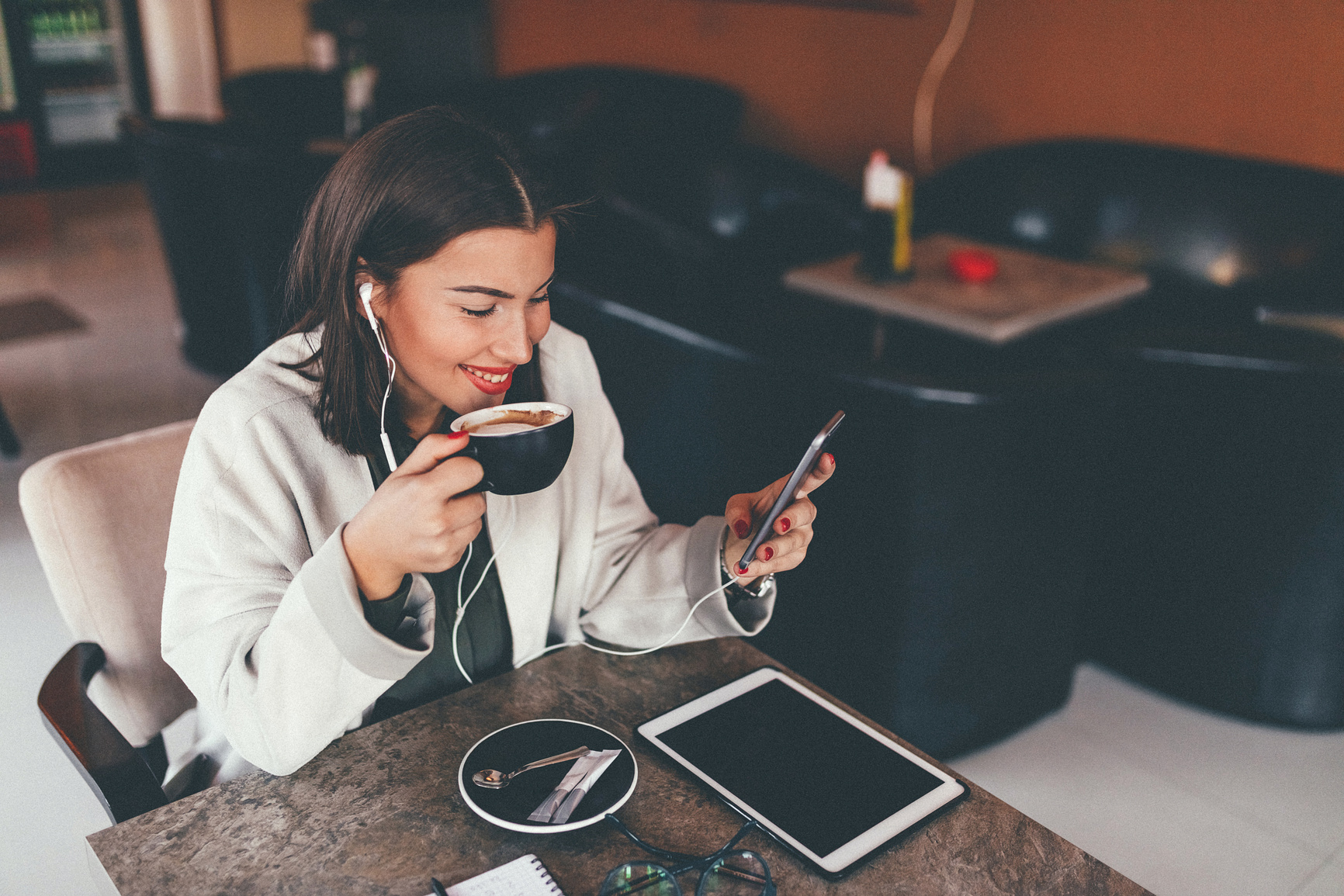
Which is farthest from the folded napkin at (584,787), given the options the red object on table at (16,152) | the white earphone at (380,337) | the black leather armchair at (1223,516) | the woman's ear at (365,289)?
the red object on table at (16,152)

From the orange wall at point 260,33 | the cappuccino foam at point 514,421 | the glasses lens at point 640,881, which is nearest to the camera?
the glasses lens at point 640,881

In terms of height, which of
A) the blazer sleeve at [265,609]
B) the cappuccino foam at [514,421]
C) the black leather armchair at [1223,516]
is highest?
the cappuccino foam at [514,421]

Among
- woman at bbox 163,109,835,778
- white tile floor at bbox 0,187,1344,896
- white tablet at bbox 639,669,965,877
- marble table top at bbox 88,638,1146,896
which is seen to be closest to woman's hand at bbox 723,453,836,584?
woman at bbox 163,109,835,778

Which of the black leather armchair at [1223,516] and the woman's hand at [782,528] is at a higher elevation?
the woman's hand at [782,528]

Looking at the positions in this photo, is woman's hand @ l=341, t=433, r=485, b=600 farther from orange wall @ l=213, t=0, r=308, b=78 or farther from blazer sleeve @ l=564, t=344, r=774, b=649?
orange wall @ l=213, t=0, r=308, b=78

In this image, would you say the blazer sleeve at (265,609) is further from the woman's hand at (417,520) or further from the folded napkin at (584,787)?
the folded napkin at (584,787)

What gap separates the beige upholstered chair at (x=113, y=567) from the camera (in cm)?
113

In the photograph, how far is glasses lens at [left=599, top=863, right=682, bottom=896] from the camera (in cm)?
76

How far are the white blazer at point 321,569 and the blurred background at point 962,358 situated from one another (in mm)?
298

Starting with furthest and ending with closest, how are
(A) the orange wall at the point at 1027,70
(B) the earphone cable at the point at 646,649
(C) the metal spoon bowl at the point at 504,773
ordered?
1. (A) the orange wall at the point at 1027,70
2. (B) the earphone cable at the point at 646,649
3. (C) the metal spoon bowl at the point at 504,773

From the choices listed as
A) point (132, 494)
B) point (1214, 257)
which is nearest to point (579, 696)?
point (132, 494)

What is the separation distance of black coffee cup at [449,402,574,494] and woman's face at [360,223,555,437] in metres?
0.06

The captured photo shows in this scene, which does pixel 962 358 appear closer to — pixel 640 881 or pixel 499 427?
pixel 499 427

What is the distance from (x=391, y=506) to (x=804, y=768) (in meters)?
0.42
